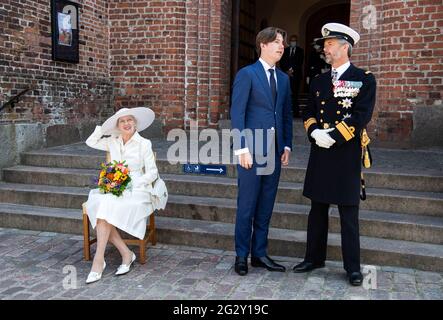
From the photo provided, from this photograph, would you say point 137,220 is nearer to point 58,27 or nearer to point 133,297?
point 133,297

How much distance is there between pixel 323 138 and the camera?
373 centimetres

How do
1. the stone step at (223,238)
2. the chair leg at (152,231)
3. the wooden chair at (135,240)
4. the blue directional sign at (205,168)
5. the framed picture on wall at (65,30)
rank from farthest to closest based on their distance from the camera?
the framed picture on wall at (65,30)
the blue directional sign at (205,168)
the chair leg at (152,231)
the wooden chair at (135,240)
the stone step at (223,238)

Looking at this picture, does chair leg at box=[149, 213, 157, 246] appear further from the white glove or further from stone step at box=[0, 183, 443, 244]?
the white glove

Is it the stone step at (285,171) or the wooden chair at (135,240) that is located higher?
the stone step at (285,171)

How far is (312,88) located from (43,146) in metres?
4.55

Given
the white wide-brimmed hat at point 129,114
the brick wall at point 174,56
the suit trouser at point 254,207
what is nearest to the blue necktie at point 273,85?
the suit trouser at point 254,207

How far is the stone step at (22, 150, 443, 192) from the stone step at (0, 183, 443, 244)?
1.51 feet

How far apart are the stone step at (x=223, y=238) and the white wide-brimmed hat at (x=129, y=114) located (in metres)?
1.13

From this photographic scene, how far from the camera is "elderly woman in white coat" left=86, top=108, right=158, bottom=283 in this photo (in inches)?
161

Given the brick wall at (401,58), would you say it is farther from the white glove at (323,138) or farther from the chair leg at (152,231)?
the chair leg at (152,231)

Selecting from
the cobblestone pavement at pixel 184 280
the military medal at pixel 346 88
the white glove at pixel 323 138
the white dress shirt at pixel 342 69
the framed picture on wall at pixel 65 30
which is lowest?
the cobblestone pavement at pixel 184 280

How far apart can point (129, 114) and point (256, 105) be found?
116 cm

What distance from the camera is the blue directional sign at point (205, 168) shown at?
19.0ft

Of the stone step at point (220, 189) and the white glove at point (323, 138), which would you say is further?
the stone step at point (220, 189)
